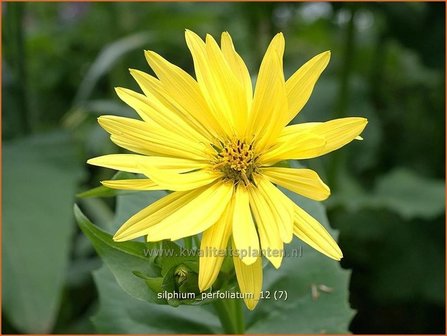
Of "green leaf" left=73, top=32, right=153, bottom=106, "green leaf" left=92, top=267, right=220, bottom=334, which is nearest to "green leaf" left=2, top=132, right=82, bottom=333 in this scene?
"green leaf" left=73, top=32, right=153, bottom=106

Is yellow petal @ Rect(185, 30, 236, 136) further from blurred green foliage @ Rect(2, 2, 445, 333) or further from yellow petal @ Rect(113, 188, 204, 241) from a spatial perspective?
blurred green foliage @ Rect(2, 2, 445, 333)

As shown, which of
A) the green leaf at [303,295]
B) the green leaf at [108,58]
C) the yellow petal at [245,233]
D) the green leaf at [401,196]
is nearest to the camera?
the yellow petal at [245,233]

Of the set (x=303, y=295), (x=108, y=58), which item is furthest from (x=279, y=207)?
(x=108, y=58)

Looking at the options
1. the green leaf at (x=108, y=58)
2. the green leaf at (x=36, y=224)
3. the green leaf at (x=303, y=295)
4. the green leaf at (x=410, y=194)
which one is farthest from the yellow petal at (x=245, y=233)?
the green leaf at (x=108, y=58)

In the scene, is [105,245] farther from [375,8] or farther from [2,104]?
[375,8]

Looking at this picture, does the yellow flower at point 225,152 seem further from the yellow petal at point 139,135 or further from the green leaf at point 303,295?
the green leaf at point 303,295

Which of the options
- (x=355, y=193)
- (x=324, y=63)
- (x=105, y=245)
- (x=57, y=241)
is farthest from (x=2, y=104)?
(x=324, y=63)
